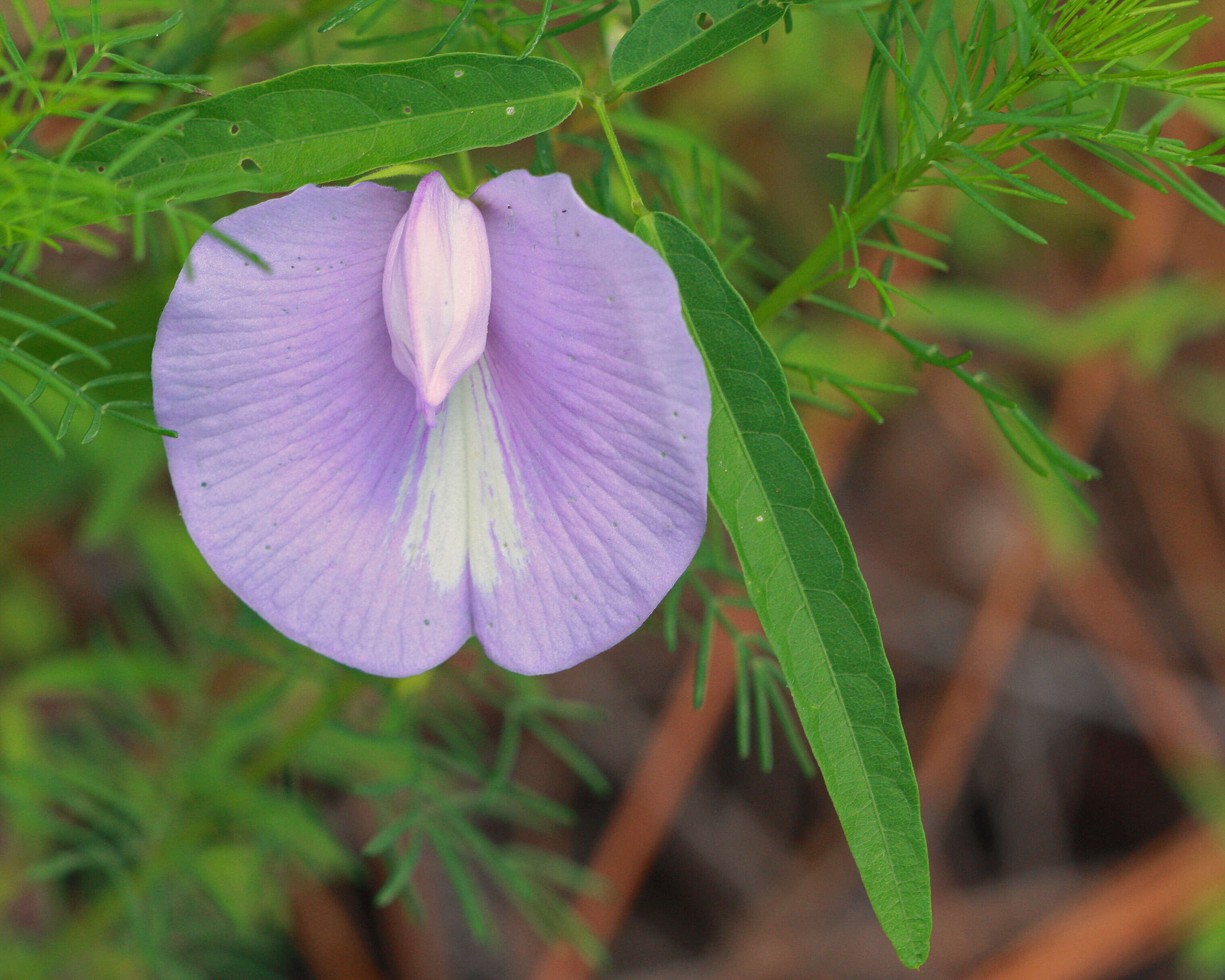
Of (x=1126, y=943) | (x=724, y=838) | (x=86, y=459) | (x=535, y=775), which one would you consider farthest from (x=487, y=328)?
(x=1126, y=943)

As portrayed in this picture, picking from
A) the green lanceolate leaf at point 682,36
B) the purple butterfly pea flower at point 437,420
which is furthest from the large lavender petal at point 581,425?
the green lanceolate leaf at point 682,36

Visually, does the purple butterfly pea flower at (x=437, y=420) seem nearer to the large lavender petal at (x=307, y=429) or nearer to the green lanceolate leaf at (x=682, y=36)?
the large lavender petal at (x=307, y=429)

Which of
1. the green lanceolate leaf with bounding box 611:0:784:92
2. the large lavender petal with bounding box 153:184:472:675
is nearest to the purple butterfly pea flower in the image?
the large lavender petal with bounding box 153:184:472:675

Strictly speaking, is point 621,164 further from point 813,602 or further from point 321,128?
point 813,602

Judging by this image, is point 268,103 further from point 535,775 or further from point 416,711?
point 535,775

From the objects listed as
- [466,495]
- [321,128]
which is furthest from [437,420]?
[321,128]

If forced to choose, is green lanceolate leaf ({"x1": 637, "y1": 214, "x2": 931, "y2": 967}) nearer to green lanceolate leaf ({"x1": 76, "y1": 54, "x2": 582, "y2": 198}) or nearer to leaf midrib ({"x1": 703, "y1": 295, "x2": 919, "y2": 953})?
leaf midrib ({"x1": 703, "y1": 295, "x2": 919, "y2": 953})
